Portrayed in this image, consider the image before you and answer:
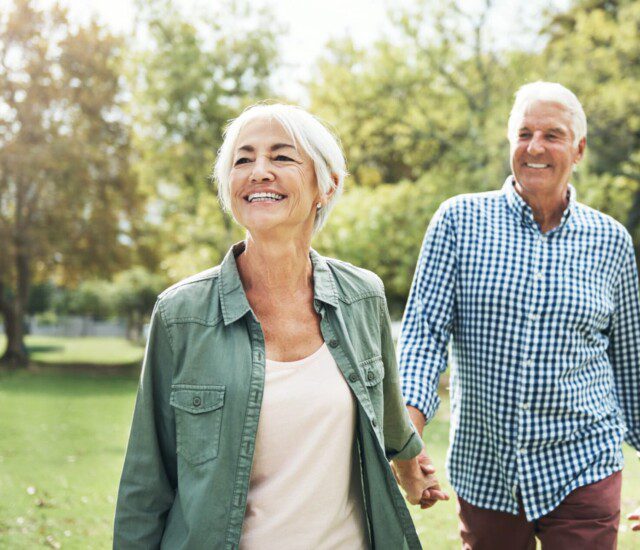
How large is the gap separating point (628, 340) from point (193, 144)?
24.3 m

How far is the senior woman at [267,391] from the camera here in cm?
→ 235

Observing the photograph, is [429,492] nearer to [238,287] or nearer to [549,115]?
[238,287]

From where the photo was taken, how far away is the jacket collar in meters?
2.47

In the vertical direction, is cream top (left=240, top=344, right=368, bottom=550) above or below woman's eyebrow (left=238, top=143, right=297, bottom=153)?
below

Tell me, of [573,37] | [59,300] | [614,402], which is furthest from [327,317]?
[59,300]

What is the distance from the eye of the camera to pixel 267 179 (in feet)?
8.29

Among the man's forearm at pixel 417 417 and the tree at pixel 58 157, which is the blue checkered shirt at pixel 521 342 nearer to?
the man's forearm at pixel 417 417

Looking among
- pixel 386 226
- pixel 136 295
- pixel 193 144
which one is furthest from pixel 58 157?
pixel 136 295

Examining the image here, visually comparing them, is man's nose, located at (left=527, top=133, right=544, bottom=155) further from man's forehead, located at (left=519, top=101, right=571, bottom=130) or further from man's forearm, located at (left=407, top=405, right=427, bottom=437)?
man's forearm, located at (left=407, top=405, right=427, bottom=437)

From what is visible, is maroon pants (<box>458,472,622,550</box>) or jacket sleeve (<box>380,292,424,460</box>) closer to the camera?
jacket sleeve (<box>380,292,424,460</box>)

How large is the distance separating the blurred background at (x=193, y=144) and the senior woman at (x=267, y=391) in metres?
4.97

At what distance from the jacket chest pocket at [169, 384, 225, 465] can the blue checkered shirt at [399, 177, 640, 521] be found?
1136mm

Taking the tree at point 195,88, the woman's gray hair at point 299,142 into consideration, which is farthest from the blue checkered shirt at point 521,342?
the tree at point 195,88

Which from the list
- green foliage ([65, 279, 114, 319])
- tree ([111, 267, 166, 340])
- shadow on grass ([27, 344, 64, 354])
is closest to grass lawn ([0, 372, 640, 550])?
shadow on grass ([27, 344, 64, 354])
